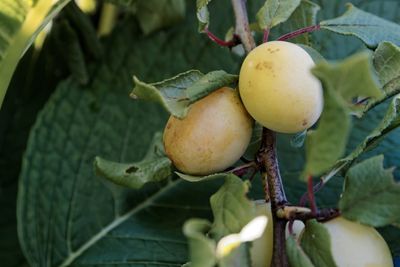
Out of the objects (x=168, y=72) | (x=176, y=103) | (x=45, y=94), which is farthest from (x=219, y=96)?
(x=45, y=94)

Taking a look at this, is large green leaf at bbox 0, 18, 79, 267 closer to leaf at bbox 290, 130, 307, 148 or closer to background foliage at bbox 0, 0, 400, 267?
background foliage at bbox 0, 0, 400, 267

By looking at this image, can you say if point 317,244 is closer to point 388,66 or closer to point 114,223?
point 388,66

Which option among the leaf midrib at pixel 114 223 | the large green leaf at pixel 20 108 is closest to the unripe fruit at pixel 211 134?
the leaf midrib at pixel 114 223

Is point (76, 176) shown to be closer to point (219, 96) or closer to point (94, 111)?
point (94, 111)

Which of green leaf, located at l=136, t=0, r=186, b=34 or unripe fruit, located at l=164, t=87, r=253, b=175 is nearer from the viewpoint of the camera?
unripe fruit, located at l=164, t=87, r=253, b=175

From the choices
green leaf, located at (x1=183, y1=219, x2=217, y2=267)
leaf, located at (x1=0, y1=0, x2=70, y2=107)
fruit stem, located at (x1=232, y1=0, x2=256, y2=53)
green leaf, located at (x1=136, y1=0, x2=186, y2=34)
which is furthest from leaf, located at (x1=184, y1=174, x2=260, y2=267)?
green leaf, located at (x1=136, y1=0, x2=186, y2=34)

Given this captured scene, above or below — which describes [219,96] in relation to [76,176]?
above
